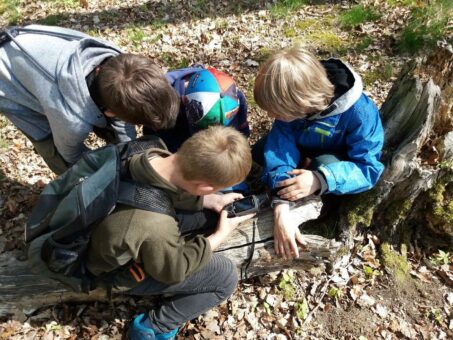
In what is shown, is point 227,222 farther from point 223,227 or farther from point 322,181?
point 322,181

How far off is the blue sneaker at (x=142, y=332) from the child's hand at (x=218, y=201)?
1.07 m

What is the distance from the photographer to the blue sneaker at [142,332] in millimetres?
3209

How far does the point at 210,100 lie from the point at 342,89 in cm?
106

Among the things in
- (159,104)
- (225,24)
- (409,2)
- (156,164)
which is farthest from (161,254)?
(409,2)

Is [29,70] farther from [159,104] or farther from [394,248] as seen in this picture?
[394,248]

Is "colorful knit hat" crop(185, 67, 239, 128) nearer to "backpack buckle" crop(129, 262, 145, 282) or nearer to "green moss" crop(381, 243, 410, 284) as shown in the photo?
"backpack buckle" crop(129, 262, 145, 282)

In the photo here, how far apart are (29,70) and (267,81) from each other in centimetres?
188

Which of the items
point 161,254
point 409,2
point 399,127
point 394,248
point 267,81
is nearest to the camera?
point 161,254

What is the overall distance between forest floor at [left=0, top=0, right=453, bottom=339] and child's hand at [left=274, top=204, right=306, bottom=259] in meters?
0.56

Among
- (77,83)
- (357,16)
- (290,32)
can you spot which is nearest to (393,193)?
(77,83)

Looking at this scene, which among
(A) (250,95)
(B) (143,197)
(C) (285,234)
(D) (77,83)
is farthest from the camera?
(A) (250,95)

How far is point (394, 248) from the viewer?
12.9ft

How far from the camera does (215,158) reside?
8.08ft

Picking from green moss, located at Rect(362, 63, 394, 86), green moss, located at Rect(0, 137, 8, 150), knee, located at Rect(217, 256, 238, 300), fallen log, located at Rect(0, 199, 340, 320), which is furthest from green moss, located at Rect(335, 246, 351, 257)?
green moss, located at Rect(0, 137, 8, 150)
